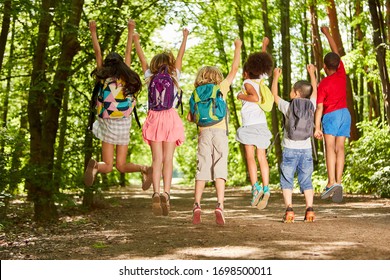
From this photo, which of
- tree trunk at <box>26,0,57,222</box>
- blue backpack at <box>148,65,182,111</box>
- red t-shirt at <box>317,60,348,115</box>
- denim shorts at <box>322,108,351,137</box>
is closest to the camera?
blue backpack at <box>148,65,182,111</box>

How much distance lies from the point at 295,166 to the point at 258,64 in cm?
164

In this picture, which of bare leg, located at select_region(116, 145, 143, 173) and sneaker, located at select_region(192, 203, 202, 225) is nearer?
sneaker, located at select_region(192, 203, 202, 225)

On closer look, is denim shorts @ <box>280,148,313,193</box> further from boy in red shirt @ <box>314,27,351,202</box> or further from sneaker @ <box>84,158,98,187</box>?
sneaker @ <box>84,158,98,187</box>

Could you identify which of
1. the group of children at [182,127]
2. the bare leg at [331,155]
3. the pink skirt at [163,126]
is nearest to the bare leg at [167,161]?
the group of children at [182,127]

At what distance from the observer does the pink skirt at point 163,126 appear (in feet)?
29.1

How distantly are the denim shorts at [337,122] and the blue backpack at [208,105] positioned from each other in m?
2.41

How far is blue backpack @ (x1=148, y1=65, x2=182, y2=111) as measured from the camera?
8.77 m

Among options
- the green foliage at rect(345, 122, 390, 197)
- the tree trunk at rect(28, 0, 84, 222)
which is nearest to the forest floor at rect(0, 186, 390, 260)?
the tree trunk at rect(28, 0, 84, 222)

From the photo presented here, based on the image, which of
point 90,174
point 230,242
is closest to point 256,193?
point 230,242

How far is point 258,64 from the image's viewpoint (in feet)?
30.7

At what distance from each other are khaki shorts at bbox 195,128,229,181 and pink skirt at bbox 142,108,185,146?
16.5 inches

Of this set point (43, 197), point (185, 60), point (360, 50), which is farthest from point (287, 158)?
point (185, 60)

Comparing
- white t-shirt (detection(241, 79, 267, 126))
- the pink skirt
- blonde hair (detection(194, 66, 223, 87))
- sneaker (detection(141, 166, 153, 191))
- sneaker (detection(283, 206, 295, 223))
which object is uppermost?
blonde hair (detection(194, 66, 223, 87))
